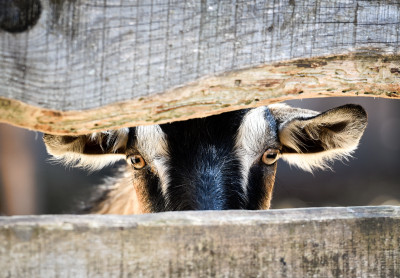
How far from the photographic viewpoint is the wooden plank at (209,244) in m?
1.48

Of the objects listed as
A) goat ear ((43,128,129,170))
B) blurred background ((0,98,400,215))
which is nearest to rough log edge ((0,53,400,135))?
goat ear ((43,128,129,170))

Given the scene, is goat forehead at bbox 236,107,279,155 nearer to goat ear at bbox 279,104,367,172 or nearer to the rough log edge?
goat ear at bbox 279,104,367,172

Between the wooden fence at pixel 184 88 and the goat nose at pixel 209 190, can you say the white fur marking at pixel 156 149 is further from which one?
the wooden fence at pixel 184 88

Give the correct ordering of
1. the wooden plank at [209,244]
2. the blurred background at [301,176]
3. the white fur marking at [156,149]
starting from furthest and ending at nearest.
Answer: the blurred background at [301,176] → the white fur marking at [156,149] → the wooden plank at [209,244]

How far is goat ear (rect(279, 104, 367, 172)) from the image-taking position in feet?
9.96

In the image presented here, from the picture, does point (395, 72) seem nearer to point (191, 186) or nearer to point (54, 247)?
point (54, 247)

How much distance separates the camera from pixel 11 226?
1.48 meters

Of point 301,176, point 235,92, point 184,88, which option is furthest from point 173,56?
point 301,176

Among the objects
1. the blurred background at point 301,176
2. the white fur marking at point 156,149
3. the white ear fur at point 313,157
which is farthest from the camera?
the blurred background at point 301,176

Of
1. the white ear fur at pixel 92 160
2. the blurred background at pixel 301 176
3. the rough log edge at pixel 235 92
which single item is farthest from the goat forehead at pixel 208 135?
the blurred background at pixel 301 176

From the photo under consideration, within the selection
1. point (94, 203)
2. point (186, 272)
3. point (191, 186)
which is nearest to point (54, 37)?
point (186, 272)

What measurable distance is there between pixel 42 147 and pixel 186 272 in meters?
6.30

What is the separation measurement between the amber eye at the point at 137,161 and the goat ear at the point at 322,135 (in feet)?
3.00

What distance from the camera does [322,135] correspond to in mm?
3398
